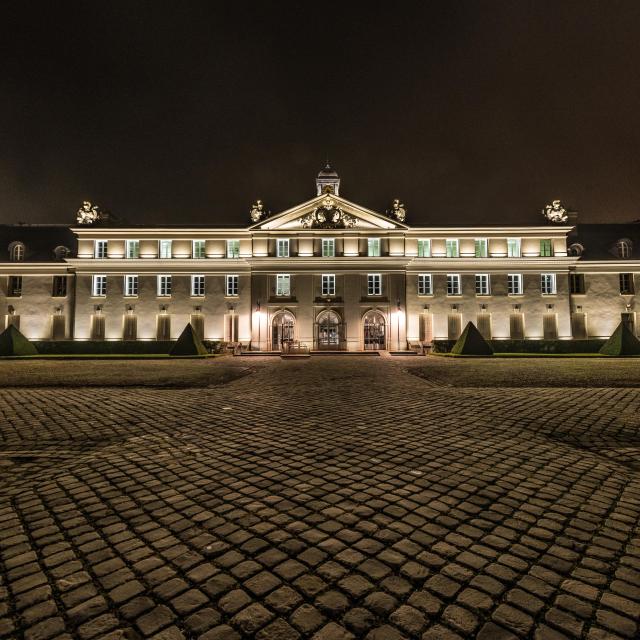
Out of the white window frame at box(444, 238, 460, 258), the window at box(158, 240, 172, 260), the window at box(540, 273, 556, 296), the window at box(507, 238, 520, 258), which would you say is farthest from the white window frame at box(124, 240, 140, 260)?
the window at box(540, 273, 556, 296)

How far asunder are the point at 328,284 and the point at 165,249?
1663cm

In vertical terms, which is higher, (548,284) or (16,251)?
(16,251)

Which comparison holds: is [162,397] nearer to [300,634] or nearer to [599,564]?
[300,634]

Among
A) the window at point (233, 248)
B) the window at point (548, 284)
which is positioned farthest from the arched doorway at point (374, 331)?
the window at point (548, 284)

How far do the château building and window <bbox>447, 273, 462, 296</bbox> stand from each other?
10cm

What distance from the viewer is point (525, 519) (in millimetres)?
3902

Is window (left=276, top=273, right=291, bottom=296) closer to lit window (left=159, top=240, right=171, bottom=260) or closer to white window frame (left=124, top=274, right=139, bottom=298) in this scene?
lit window (left=159, top=240, right=171, bottom=260)

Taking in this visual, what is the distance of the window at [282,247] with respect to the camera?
3644 centimetres

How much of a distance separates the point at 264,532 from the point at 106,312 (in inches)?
1535

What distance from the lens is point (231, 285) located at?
37250 millimetres

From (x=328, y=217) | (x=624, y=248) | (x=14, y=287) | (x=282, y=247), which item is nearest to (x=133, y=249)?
(x=14, y=287)

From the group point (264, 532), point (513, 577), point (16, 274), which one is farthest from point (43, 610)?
point (16, 274)

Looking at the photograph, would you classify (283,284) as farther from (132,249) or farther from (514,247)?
(514,247)

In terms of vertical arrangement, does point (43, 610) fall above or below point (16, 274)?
below
